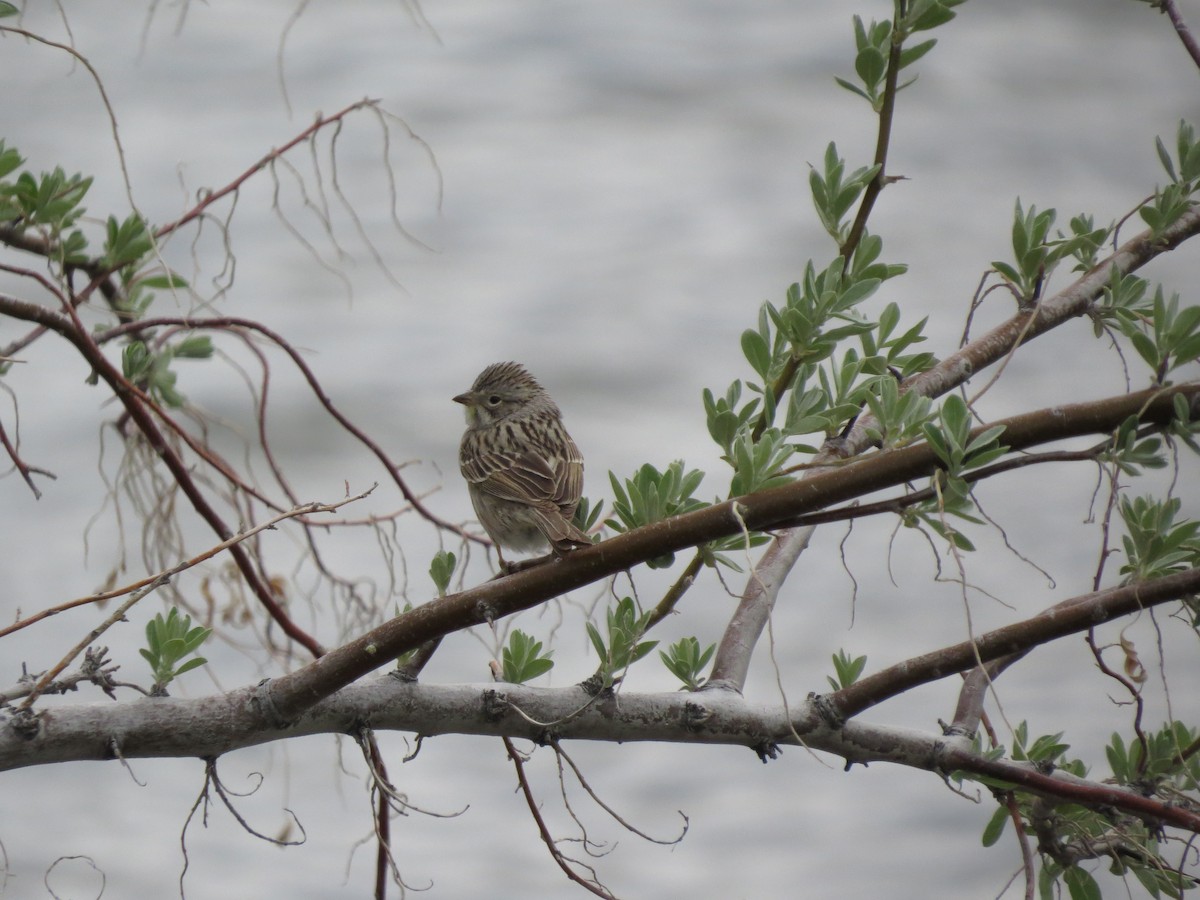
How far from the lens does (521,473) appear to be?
14.2 ft

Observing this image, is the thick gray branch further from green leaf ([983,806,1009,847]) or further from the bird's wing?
the bird's wing

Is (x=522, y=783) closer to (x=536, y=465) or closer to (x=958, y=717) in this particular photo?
(x=958, y=717)

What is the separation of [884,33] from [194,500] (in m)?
1.78

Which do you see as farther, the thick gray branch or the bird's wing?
the bird's wing

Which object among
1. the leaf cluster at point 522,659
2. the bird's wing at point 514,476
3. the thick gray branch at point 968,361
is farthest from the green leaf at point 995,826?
the bird's wing at point 514,476

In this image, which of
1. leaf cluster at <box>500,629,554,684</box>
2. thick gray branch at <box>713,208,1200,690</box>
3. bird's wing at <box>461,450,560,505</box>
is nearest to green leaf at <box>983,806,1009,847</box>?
thick gray branch at <box>713,208,1200,690</box>

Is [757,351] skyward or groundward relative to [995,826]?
skyward

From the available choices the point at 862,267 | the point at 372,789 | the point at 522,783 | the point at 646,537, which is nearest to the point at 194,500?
the point at 372,789

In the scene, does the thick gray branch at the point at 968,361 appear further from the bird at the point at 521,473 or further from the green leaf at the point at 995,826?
the green leaf at the point at 995,826

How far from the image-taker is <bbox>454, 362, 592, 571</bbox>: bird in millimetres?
3955

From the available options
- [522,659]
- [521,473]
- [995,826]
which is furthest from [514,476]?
[995,826]

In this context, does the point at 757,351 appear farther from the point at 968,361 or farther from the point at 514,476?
the point at 514,476

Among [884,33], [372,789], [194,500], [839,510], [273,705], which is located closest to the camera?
[839,510]

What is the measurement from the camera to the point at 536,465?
436cm
